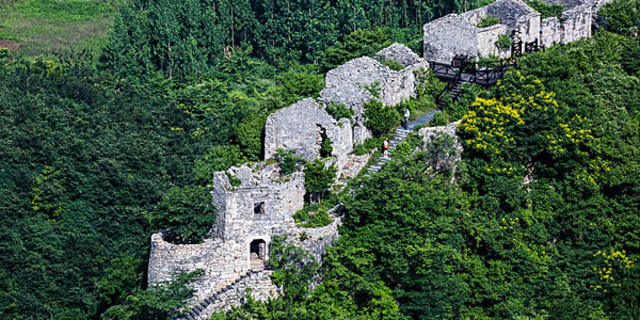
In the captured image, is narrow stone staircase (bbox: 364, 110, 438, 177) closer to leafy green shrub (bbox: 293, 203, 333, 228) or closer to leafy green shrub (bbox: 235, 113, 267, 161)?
leafy green shrub (bbox: 293, 203, 333, 228)

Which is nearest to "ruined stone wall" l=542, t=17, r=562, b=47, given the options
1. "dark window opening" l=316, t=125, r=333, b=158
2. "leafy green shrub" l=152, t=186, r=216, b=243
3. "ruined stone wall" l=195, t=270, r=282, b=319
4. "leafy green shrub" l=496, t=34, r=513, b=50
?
"leafy green shrub" l=496, t=34, r=513, b=50

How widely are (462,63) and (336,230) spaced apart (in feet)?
54.9

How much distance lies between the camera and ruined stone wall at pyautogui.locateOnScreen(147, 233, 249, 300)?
32469 mm

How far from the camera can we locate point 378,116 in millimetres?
40625

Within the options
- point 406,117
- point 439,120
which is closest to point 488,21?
point 439,120

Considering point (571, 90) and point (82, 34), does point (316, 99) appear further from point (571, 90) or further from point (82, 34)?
point (82, 34)

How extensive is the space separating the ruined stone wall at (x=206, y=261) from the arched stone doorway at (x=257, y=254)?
50 centimetres

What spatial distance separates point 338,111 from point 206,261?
10859 mm

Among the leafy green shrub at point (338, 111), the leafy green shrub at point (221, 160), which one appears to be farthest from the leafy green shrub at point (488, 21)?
the leafy green shrub at point (221, 160)

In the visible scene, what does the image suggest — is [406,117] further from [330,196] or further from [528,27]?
[528,27]

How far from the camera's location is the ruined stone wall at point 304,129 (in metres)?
38.6

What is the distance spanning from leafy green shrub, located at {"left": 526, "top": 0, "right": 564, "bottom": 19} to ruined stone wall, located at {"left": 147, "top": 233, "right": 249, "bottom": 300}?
3249 cm

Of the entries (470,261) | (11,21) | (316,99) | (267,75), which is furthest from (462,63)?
(11,21)

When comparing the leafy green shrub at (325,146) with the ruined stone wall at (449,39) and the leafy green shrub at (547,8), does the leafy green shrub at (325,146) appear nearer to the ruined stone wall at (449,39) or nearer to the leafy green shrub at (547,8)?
the ruined stone wall at (449,39)
